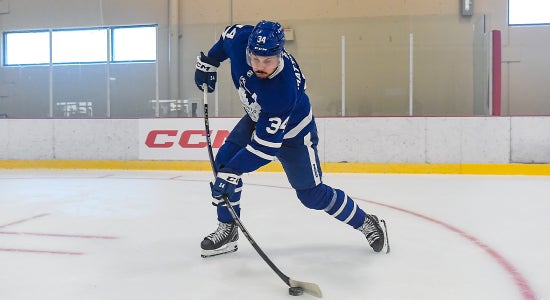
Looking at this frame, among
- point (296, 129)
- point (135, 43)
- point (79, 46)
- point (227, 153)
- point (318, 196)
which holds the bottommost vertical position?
point (318, 196)

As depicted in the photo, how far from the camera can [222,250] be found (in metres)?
2.23

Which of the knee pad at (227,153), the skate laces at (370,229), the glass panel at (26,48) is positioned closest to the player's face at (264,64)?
the knee pad at (227,153)

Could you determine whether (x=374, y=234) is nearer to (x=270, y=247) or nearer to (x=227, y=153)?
(x=270, y=247)

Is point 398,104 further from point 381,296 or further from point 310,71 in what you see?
point 381,296

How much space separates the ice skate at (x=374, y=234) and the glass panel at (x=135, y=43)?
579 cm

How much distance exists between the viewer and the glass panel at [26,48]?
762 centimetres

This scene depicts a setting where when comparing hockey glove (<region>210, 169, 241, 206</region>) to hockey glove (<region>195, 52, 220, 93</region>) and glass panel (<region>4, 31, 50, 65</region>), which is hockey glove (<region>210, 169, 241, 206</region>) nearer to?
hockey glove (<region>195, 52, 220, 93</region>)

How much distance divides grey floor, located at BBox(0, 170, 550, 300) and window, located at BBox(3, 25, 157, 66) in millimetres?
3534

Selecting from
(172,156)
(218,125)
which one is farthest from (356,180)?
(172,156)

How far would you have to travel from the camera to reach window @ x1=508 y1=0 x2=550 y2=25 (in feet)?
27.7

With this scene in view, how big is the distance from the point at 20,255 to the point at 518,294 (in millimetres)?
2013

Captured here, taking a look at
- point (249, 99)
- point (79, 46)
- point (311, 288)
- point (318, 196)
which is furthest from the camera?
point (79, 46)

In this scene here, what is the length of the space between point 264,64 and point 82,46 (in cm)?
724

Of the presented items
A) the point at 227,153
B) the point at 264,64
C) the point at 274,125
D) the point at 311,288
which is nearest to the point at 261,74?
the point at 264,64
